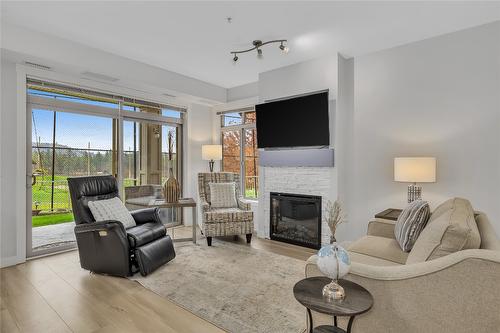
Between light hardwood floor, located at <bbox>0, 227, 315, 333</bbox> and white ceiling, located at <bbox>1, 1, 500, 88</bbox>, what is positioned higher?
→ white ceiling, located at <bbox>1, 1, 500, 88</bbox>

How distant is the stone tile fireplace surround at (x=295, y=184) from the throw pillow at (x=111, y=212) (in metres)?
2.04

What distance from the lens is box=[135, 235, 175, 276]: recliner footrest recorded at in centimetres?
296

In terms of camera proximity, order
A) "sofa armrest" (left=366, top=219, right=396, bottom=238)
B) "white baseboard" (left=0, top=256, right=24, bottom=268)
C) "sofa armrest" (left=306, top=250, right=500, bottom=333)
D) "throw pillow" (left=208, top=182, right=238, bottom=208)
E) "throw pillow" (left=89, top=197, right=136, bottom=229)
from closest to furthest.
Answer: "sofa armrest" (left=306, top=250, right=500, bottom=333)
"sofa armrest" (left=366, top=219, right=396, bottom=238)
"throw pillow" (left=89, top=197, right=136, bottom=229)
"white baseboard" (left=0, top=256, right=24, bottom=268)
"throw pillow" (left=208, top=182, right=238, bottom=208)

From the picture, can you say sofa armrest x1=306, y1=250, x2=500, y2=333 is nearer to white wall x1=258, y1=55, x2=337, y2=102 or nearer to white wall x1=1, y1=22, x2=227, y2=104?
white wall x1=258, y1=55, x2=337, y2=102

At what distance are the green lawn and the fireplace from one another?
3005 mm

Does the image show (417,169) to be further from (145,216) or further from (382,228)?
(145,216)

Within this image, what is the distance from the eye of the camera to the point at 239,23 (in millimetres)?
2930

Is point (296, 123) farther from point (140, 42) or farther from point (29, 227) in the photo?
point (29, 227)

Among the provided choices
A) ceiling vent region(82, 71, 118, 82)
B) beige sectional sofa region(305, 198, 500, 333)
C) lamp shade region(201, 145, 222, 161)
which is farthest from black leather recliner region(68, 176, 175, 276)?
beige sectional sofa region(305, 198, 500, 333)

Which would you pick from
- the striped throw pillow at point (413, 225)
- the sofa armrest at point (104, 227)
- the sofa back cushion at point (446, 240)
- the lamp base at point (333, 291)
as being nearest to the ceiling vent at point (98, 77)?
the sofa armrest at point (104, 227)

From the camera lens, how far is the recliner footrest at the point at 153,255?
296 centimetres

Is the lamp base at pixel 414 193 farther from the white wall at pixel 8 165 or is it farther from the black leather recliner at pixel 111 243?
the white wall at pixel 8 165

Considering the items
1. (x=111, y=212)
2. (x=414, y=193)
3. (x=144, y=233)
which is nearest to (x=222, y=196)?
(x=144, y=233)

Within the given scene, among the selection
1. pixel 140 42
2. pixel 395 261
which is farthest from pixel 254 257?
pixel 140 42
